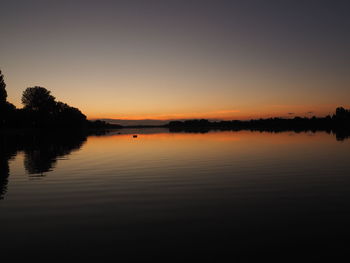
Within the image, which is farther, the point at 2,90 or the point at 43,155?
the point at 2,90

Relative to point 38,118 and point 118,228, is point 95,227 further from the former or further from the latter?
point 38,118

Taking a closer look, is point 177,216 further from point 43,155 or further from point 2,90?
point 2,90

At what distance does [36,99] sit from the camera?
544 feet

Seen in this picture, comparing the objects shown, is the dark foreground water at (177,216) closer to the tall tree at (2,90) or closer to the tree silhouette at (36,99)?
the tall tree at (2,90)

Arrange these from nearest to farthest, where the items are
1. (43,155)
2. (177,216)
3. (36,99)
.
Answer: (177,216)
(43,155)
(36,99)

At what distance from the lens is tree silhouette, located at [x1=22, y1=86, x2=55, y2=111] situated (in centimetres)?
16500

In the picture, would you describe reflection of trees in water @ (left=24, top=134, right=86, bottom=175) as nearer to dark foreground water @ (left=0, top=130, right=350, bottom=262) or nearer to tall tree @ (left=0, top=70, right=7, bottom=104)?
dark foreground water @ (left=0, top=130, right=350, bottom=262)

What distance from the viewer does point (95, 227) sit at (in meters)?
14.0

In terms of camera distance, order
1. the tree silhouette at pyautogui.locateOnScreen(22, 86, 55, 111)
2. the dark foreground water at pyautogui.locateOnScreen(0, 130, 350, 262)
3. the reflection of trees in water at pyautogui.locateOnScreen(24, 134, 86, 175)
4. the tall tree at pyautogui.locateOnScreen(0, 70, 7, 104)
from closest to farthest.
A: the dark foreground water at pyautogui.locateOnScreen(0, 130, 350, 262), the reflection of trees in water at pyautogui.locateOnScreen(24, 134, 86, 175), the tall tree at pyautogui.locateOnScreen(0, 70, 7, 104), the tree silhouette at pyautogui.locateOnScreen(22, 86, 55, 111)

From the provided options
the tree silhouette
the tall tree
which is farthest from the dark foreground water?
the tree silhouette

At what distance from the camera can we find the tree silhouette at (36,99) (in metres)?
165

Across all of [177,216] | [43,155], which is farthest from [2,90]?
[177,216]

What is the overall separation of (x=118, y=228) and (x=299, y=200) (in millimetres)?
12038

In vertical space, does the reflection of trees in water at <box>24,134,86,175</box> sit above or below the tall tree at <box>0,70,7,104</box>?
below
